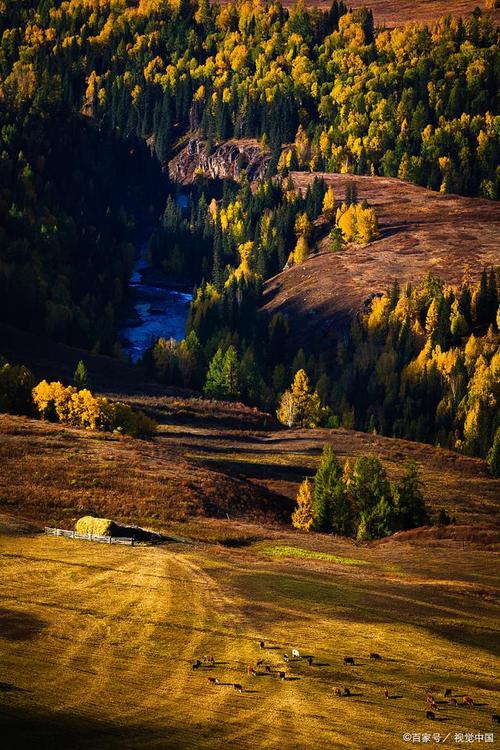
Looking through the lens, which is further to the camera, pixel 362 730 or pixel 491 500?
pixel 491 500

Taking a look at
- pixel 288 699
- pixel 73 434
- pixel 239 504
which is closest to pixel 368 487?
pixel 239 504

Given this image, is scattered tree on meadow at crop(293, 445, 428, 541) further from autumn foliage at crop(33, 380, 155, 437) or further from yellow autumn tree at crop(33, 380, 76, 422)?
yellow autumn tree at crop(33, 380, 76, 422)

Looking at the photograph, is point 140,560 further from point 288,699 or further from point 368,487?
point 368,487

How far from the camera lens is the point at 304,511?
10475 centimetres

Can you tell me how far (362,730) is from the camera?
3475cm

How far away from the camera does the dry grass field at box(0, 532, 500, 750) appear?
33.8m

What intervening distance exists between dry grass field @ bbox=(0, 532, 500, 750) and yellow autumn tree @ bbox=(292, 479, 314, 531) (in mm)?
33959

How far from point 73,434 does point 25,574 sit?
231 ft

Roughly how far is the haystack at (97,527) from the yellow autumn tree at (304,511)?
105 ft

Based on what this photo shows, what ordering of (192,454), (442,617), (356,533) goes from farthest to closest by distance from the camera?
(192,454) → (356,533) → (442,617)

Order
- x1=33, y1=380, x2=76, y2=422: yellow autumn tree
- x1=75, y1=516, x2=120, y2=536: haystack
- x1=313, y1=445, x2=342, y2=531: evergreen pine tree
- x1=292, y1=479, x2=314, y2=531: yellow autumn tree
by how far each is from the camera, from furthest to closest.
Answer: x1=33, y1=380, x2=76, y2=422: yellow autumn tree → x1=313, y1=445, x2=342, y2=531: evergreen pine tree → x1=292, y1=479, x2=314, y2=531: yellow autumn tree → x1=75, y1=516, x2=120, y2=536: haystack

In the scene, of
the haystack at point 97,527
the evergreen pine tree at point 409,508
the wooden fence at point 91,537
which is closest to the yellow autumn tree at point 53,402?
the evergreen pine tree at point 409,508

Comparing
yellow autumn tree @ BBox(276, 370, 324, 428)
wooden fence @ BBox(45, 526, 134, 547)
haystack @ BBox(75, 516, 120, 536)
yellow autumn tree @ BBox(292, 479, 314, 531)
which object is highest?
yellow autumn tree @ BBox(276, 370, 324, 428)

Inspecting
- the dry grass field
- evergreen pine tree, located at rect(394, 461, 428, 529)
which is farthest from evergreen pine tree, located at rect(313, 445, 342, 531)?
the dry grass field
